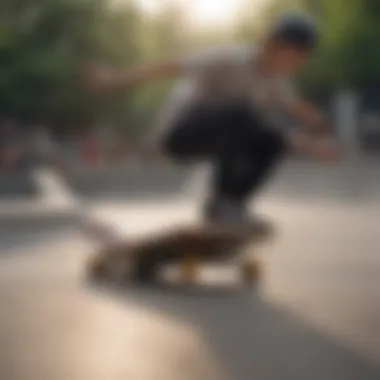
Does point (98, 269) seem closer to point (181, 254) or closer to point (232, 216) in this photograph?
point (181, 254)

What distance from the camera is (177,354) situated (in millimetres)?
3656

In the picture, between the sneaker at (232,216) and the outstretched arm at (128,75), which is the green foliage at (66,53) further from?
the sneaker at (232,216)

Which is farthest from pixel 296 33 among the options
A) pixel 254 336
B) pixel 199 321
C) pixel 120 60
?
pixel 120 60

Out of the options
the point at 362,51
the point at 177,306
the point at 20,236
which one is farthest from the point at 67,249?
the point at 362,51

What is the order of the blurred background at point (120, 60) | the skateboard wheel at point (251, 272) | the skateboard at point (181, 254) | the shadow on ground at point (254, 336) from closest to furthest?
the shadow on ground at point (254, 336) < the skateboard at point (181, 254) < the skateboard wheel at point (251, 272) < the blurred background at point (120, 60)

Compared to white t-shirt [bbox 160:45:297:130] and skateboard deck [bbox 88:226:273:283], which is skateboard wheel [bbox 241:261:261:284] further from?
white t-shirt [bbox 160:45:297:130]

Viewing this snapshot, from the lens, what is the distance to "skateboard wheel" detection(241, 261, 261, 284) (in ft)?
17.7

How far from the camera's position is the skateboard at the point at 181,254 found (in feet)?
16.9

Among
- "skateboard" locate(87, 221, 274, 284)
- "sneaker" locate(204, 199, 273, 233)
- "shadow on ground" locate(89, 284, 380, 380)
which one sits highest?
"sneaker" locate(204, 199, 273, 233)

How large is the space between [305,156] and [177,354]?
2.18m

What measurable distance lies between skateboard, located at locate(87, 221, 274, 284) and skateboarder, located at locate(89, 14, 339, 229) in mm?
94

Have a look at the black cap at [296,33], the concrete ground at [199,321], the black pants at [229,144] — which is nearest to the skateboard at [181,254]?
the concrete ground at [199,321]

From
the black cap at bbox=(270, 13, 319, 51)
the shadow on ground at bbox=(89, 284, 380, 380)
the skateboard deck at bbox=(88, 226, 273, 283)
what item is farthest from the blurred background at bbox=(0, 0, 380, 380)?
the black cap at bbox=(270, 13, 319, 51)

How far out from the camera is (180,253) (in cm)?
527
